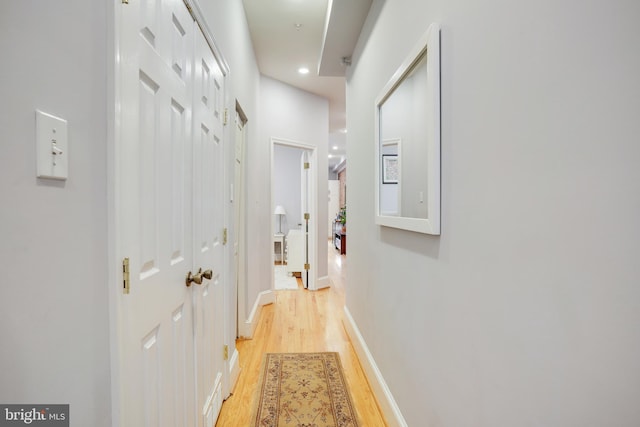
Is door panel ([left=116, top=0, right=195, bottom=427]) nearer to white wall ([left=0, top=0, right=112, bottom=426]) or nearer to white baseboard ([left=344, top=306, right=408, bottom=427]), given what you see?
white wall ([left=0, top=0, right=112, bottom=426])

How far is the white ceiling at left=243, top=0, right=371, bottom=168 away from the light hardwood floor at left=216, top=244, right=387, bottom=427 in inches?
102

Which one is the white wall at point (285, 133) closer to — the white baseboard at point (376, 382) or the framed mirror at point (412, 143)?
the white baseboard at point (376, 382)

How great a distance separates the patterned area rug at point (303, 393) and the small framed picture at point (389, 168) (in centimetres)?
137

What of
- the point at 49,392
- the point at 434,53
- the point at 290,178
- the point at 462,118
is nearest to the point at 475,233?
the point at 462,118

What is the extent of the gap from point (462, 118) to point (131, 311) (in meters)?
1.12

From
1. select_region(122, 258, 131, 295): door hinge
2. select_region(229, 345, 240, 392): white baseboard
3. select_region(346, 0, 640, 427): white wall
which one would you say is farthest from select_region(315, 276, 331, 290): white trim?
select_region(122, 258, 131, 295): door hinge

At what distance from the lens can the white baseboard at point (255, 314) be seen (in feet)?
8.93

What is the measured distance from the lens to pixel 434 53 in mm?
1087

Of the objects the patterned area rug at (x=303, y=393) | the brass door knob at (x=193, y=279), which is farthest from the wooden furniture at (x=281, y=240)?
the brass door knob at (x=193, y=279)

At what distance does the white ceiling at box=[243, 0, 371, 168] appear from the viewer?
2.25 metres

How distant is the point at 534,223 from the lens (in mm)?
664

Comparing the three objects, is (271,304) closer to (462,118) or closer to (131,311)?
(131,311)

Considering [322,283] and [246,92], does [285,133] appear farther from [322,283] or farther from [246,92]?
[322,283]

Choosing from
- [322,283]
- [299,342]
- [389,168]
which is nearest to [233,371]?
[299,342]
